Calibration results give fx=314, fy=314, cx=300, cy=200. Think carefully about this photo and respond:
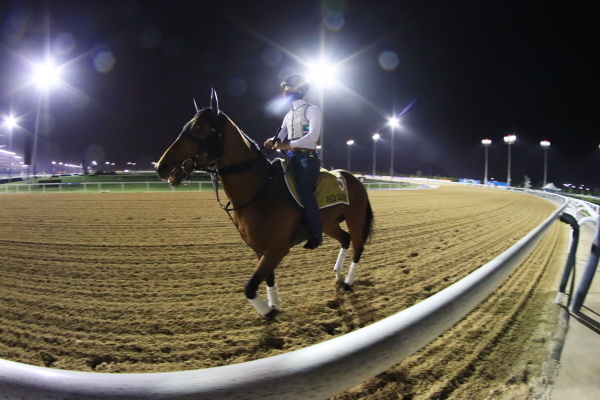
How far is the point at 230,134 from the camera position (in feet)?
9.73

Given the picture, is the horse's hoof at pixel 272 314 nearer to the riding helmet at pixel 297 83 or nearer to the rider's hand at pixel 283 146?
the rider's hand at pixel 283 146

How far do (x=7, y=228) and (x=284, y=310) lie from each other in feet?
31.4

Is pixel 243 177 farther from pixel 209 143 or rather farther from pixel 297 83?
pixel 297 83

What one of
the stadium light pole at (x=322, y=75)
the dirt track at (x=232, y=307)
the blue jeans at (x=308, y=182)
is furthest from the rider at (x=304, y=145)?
the stadium light pole at (x=322, y=75)

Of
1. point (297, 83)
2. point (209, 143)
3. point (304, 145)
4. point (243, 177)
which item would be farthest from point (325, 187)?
point (209, 143)

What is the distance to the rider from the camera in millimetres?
3281

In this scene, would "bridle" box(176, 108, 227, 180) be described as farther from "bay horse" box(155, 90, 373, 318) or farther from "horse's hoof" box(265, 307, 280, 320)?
"horse's hoof" box(265, 307, 280, 320)

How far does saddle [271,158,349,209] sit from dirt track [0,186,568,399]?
1.22 metres

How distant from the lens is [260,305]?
3014mm

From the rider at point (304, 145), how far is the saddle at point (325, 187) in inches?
2.9

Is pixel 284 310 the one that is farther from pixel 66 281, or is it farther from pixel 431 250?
pixel 431 250

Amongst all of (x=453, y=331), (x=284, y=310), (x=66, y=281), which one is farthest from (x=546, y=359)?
(x=66, y=281)

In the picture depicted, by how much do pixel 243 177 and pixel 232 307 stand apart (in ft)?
5.27

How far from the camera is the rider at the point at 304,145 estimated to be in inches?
129
